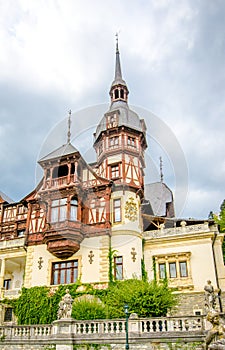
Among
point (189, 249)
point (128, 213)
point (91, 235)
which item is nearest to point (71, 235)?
point (91, 235)

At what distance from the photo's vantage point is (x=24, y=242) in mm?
25641

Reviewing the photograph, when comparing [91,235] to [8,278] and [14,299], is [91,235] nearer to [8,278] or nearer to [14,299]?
[14,299]

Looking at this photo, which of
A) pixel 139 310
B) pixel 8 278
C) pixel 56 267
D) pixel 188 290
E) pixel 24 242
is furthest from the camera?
pixel 8 278

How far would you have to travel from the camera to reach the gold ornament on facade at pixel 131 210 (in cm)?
2408

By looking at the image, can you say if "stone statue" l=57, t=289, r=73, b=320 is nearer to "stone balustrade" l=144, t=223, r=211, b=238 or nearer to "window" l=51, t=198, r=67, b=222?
"window" l=51, t=198, r=67, b=222

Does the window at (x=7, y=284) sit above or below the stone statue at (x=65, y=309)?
above

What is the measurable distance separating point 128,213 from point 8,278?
11330 millimetres

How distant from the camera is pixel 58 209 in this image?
24406mm

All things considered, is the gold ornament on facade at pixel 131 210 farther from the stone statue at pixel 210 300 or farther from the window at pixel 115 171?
the stone statue at pixel 210 300

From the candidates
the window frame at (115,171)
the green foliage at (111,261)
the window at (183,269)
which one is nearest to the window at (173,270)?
the window at (183,269)

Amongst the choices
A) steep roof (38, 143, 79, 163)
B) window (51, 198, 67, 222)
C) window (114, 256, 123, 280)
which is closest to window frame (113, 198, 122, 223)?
window (114, 256, 123, 280)

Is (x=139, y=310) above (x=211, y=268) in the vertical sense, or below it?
below

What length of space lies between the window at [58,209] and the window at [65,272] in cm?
288

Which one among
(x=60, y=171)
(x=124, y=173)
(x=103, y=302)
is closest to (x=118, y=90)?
(x=124, y=173)
